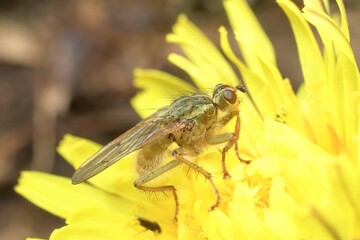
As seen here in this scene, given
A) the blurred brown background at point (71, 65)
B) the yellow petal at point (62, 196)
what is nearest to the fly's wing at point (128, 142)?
the yellow petal at point (62, 196)

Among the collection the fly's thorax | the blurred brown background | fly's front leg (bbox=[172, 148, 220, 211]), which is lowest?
fly's front leg (bbox=[172, 148, 220, 211])

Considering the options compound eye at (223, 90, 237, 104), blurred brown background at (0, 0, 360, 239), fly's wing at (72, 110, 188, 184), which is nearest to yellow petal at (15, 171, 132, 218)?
fly's wing at (72, 110, 188, 184)

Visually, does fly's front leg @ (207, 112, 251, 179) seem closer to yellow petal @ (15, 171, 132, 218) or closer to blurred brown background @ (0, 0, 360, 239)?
yellow petal @ (15, 171, 132, 218)

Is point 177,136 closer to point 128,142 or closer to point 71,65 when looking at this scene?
point 128,142

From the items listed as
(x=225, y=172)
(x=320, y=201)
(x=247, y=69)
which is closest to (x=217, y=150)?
(x=225, y=172)

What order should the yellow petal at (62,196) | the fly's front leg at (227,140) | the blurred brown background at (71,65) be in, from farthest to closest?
1. the blurred brown background at (71,65)
2. the yellow petal at (62,196)
3. the fly's front leg at (227,140)

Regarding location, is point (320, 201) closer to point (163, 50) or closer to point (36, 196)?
point (36, 196)

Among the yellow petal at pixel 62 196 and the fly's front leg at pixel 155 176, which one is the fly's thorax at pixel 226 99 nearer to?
the fly's front leg at pixel 155 176
